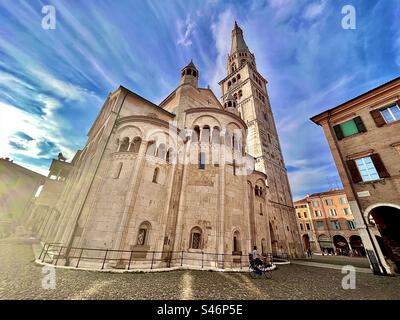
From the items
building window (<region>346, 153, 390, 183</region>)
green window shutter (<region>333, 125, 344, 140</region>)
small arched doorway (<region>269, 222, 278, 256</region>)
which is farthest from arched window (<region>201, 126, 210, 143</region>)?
small arched doorway (<region>269, 222, 278, 256</region>)

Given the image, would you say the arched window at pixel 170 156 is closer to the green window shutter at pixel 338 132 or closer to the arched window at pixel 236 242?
the arched window at pixel 236 242

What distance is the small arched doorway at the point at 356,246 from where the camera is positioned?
31103 millimetres

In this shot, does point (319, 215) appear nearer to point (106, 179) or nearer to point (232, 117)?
point (232, 117)

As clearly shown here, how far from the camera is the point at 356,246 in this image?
104 ft

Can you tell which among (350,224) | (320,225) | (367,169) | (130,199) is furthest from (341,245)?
(130,199)

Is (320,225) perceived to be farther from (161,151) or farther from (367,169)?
(161,151)

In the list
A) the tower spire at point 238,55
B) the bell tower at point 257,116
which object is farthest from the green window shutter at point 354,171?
the tower spire at point 238,55

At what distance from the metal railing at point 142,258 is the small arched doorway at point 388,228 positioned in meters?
8.74

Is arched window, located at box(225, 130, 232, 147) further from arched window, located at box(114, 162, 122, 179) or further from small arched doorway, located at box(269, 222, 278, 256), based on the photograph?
small arched doorway, located at box(269, 222, 278, 256)

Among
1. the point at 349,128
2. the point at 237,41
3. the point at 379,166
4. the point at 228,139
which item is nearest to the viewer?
the point at 379,166

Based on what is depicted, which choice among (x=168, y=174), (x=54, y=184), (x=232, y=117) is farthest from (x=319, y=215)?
(x=54, y=184)

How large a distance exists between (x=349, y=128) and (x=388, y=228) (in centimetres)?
732
